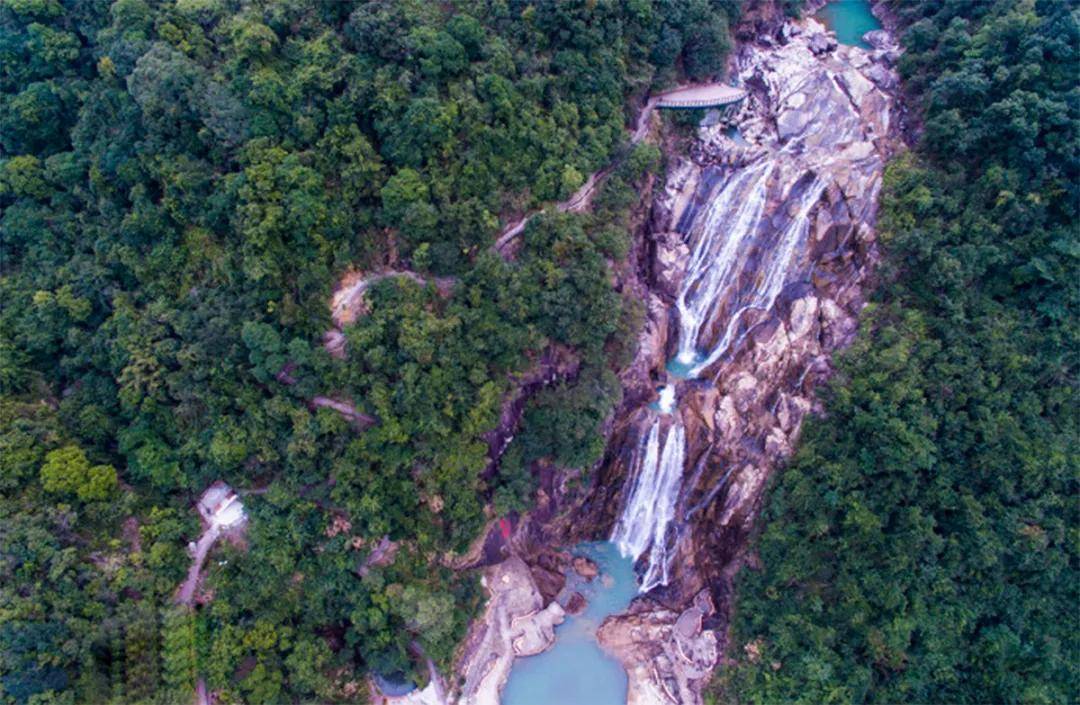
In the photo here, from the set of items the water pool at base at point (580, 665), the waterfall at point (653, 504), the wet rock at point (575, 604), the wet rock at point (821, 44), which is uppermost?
the wet rock at point (821, 44)

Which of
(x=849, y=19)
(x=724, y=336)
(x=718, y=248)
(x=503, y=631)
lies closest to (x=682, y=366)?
(x=724, y=336)

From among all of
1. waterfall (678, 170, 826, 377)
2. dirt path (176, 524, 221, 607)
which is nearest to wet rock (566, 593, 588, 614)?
waterfall (678, 170, 826, 377)

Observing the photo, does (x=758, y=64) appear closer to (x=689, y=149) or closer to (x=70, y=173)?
(x=689, y=149)

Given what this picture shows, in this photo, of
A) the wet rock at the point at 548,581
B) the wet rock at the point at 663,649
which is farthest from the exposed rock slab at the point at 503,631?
the wet rock at the point at 663,649

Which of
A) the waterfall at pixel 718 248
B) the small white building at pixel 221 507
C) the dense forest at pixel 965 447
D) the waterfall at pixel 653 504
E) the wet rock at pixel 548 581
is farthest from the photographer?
the wet rock at pixel 548 581

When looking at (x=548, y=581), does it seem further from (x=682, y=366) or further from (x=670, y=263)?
(x=670, y=263)

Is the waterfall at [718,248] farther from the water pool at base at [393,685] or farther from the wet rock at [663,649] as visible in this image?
the water pool at base at [393,685]

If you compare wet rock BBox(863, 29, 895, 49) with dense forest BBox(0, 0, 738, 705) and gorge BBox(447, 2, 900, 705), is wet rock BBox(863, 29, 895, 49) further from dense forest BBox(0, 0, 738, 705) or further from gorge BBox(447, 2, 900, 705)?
dense forest BBox(0, 0, 738, 705)
